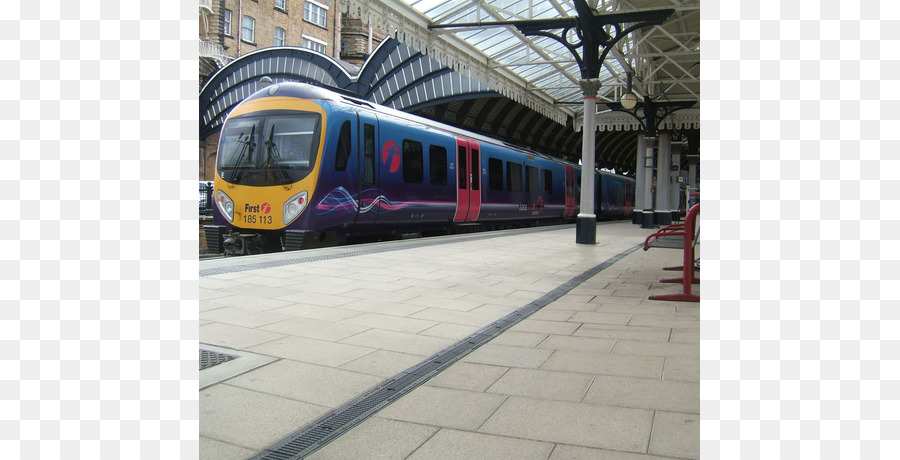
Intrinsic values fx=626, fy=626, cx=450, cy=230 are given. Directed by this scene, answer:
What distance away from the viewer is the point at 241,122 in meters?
10.7

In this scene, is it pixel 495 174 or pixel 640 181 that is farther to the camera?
pixel 640 181

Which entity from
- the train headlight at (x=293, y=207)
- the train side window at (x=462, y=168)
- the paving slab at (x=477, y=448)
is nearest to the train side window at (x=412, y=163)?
the train side window at (x=462, y=168)

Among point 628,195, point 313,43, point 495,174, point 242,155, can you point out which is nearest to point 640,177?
point 628,195

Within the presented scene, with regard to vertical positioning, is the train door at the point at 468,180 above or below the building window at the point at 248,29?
below

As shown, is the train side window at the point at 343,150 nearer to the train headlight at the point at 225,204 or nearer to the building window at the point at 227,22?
the train headlight at the point at 225,204

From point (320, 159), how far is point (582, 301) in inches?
219

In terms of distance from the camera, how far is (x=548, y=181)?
69.6ft

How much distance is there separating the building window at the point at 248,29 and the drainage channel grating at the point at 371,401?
130 feet

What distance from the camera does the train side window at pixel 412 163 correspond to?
12445 mm

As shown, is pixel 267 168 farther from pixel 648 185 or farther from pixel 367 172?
pixel 648 185

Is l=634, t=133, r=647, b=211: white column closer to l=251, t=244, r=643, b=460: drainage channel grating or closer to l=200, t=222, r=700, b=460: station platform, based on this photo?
l=200, t=222, r=700, b=460: station platform

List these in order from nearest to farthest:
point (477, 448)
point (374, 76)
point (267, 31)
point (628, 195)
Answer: point (477, 448), point (374, 76), point (628, 195), point (267, 31)

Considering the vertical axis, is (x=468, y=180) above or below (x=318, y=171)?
above

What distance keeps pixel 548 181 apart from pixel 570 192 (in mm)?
2976
